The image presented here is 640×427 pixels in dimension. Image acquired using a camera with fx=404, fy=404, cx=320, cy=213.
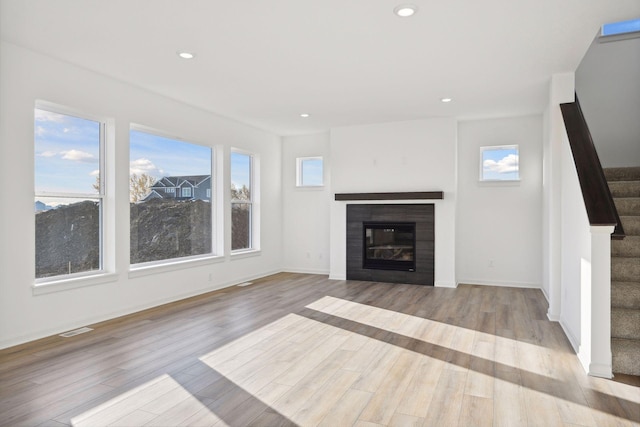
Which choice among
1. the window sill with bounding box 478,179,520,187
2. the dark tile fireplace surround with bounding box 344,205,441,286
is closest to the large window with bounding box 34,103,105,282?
the dark tile fireplace surround with bounding box 344,205,441,286

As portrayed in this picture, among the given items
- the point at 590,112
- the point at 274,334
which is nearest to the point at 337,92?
the point at 274,334

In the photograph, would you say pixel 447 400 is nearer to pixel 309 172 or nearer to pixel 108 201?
pixel 108 201

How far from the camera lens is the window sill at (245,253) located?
6.56 meters

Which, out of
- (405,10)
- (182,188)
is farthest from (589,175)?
(182,188)

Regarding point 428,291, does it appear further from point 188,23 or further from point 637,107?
point 188,23

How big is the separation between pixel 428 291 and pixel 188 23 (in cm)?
468

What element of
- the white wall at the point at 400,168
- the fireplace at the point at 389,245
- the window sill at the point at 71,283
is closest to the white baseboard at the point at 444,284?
the white wall at the point at 400,168

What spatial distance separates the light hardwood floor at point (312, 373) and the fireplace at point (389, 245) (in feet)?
6.15

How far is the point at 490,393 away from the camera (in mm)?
2625

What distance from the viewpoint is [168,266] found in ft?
17.1

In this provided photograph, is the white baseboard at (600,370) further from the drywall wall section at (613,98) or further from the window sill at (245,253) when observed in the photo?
the window sill at (245,253)

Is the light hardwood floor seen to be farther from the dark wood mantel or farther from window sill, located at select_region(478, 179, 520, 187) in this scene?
window sill, located at select_region(478, 179, 520, 187)

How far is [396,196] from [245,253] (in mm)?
2686

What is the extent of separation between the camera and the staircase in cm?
289
